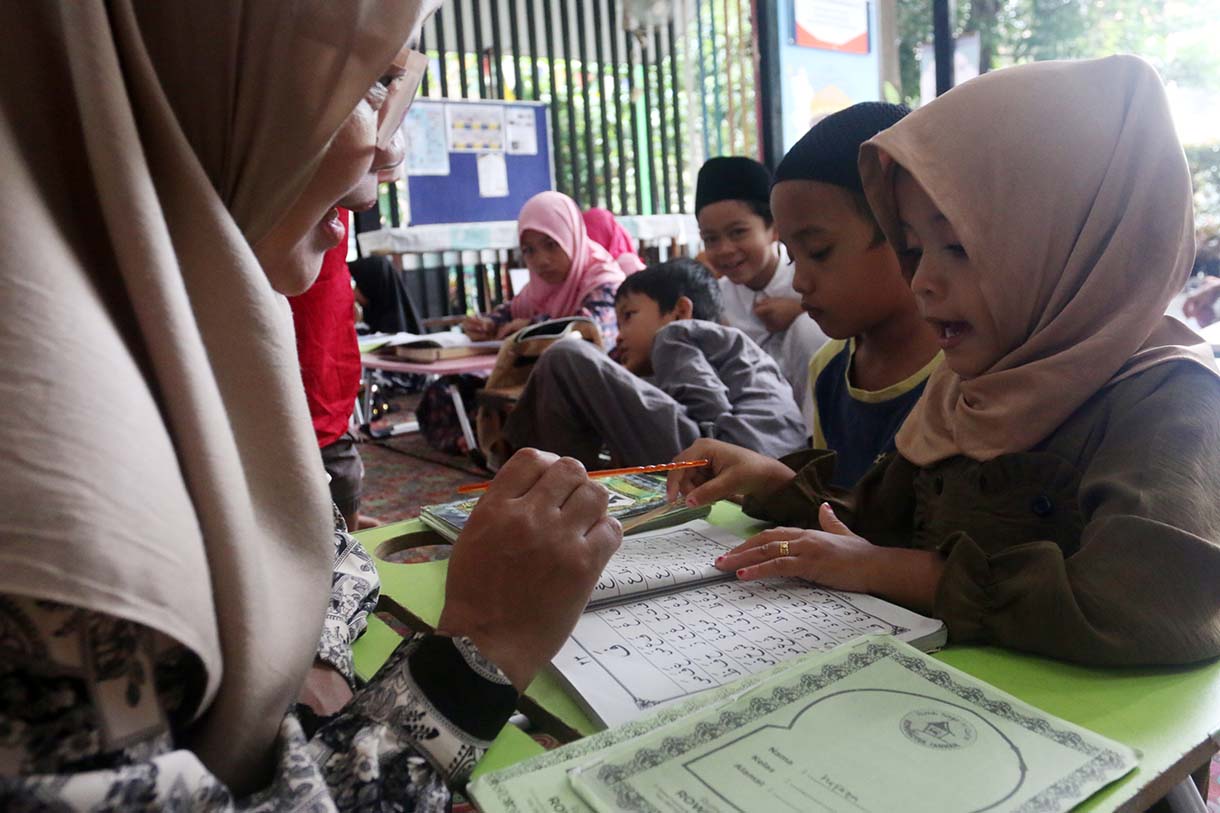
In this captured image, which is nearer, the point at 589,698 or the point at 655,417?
the point at 589,698

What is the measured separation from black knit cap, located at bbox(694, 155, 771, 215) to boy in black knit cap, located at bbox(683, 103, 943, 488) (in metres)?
1.72

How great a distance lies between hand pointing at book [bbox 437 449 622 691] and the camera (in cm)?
64

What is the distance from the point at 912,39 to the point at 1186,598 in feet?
25.5

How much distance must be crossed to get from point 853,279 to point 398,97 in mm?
841

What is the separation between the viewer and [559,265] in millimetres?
4598

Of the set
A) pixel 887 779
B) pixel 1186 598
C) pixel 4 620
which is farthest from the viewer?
pixel 1186 598

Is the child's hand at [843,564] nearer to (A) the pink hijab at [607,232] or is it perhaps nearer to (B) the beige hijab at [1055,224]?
(B) the beige hijab at [1055,224]

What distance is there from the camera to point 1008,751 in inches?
21.8

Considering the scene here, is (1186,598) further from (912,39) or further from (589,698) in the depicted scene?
(912,39)

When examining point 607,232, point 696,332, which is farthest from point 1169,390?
point 607,232

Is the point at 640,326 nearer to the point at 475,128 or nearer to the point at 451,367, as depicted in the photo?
the point at 451,367

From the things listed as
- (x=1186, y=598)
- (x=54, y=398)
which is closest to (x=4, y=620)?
(x=54, y=398)

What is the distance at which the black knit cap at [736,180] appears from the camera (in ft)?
10.6

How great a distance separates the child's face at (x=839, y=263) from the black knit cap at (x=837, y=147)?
2 cm
